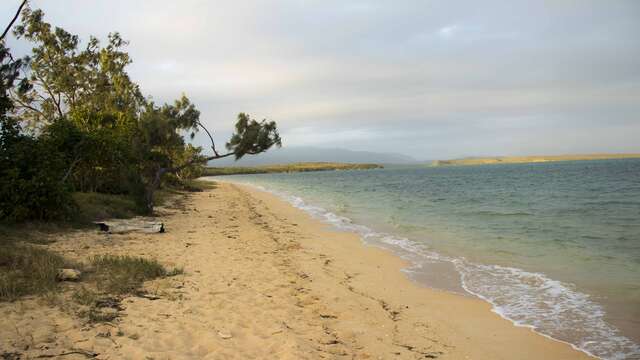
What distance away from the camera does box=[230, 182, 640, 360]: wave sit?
6637 mm

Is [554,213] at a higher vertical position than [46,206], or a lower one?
lower

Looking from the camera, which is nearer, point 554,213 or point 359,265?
point 359,265

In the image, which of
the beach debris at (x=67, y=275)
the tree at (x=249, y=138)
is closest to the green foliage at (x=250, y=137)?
the tree at (x=249, y=138)

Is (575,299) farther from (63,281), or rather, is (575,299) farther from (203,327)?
(63,281)

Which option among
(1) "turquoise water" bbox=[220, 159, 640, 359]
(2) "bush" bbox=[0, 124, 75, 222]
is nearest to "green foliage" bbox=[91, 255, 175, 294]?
(2) "bush" bbox=[0, 124, 75, 222]

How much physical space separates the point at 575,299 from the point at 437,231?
9808mm

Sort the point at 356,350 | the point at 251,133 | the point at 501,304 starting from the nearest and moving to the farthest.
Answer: the point at 356,350 < the point at 501,304 < the point at 251,133

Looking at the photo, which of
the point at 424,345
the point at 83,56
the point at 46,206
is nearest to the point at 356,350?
the point at 424,345

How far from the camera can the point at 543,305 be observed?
8.44m

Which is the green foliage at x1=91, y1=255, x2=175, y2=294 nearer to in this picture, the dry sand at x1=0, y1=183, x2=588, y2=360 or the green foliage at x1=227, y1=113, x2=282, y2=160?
the dry sand at x1=0, y1=183, x2=588, y2=360

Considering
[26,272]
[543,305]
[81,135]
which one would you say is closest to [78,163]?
[81,135]

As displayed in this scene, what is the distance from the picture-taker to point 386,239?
54.9 ft

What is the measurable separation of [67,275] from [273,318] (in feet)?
13.5

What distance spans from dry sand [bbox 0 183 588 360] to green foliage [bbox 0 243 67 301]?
20.6 inches
